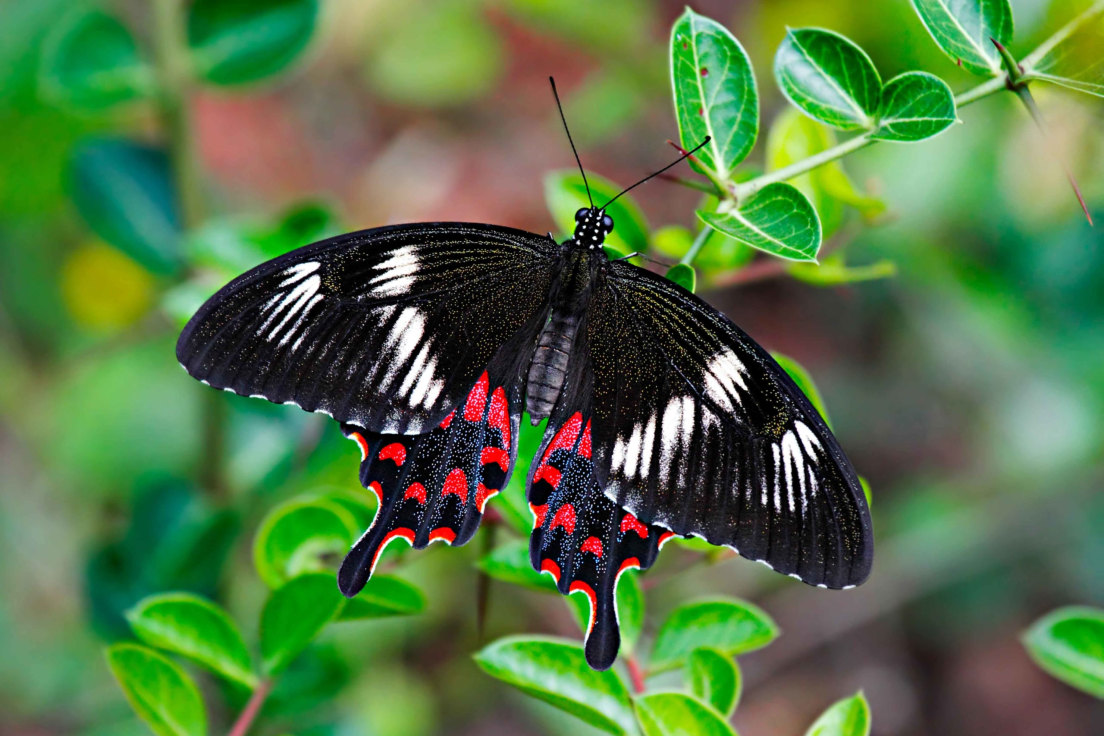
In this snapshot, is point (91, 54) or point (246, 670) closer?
point (246, 670)

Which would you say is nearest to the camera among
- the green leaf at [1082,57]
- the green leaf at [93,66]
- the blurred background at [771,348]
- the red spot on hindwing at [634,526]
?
the green leaf at [1082,57]

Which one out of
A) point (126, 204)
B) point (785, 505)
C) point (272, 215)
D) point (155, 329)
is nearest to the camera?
point (785, 505)

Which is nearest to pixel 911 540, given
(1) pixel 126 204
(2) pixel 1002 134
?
(2) pixel 1002 134

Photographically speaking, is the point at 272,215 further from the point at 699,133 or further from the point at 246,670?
the point at 699,133

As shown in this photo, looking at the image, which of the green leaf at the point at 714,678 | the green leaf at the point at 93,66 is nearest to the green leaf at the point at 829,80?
the green leaf at the point at 714,678

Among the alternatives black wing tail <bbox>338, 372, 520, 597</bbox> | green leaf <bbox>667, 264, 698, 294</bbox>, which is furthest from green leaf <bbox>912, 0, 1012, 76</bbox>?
black wing tail <bbox>338, 372, 520, 597</bbox>

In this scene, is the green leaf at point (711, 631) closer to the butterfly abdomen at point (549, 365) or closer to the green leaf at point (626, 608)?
the green leaf at point (626, 608)
